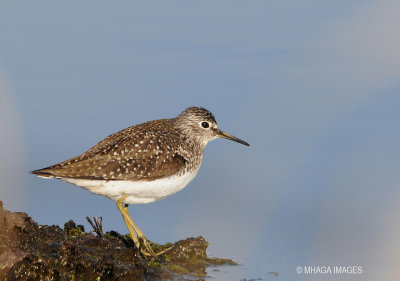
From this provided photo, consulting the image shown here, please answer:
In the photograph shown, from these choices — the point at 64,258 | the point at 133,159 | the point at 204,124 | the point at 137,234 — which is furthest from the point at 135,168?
the point at 64,258

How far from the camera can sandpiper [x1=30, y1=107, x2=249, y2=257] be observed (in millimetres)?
12914

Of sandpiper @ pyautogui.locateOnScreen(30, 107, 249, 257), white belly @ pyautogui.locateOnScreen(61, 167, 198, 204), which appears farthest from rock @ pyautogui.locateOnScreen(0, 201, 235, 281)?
white belly @ pyautogui.locateOnScreen(61, 167, 198, 204)

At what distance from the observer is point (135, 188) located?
1305 centimetres

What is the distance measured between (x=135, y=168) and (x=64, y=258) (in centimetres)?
316

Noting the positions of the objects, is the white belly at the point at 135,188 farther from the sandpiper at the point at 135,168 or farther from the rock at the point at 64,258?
the rock at the point at 64,258

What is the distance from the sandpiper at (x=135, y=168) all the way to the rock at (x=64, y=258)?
2.88 ft

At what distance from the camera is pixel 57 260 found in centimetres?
1048

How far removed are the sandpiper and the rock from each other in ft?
2.88

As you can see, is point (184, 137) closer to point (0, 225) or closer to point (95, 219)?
point (95, 219)

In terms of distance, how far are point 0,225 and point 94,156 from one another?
9.88ft

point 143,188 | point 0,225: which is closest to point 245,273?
point 143,188

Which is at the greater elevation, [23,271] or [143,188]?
[143,188]

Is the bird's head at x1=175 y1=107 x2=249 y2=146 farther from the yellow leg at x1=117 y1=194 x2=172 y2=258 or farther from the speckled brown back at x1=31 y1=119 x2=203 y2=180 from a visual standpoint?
the yellow leg at x1=117 y1=194 x2=172 y2=258

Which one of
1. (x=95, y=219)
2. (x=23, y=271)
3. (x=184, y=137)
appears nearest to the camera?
(x=23, y=271)
